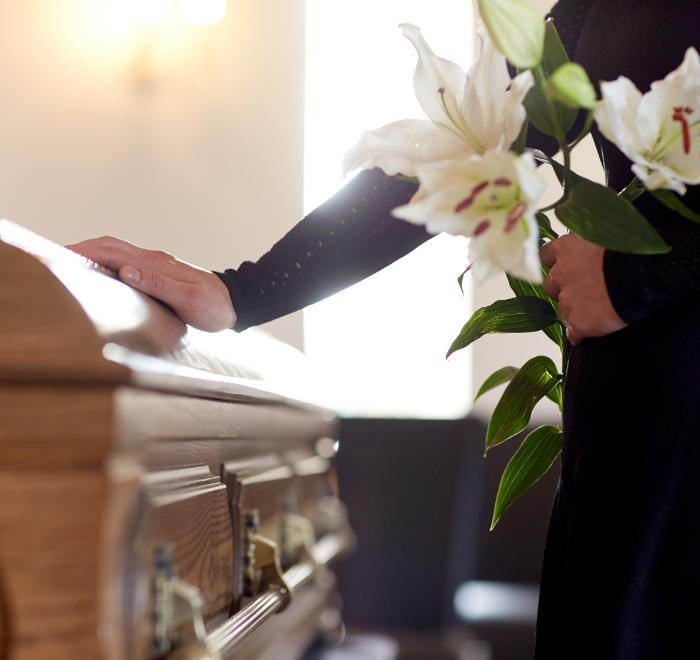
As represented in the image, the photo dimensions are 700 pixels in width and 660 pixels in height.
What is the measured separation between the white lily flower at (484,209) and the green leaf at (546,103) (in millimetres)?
119

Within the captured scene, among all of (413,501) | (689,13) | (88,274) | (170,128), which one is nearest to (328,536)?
(413,501)

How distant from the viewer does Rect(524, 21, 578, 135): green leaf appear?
0.48 meters

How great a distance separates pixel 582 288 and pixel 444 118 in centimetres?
19

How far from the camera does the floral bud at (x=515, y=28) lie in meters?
0.41

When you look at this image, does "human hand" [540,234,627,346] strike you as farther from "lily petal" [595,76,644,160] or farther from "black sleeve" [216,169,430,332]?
"black sleeve" [216,169,430,332]

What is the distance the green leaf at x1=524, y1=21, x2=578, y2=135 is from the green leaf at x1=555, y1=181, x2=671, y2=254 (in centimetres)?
5

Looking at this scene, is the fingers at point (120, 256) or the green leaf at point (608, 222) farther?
the fingers at point (120, 256)

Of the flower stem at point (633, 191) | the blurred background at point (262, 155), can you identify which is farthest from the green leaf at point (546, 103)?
the blurred background at point (262, 155)

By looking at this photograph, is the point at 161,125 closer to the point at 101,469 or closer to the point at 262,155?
the point at 262,155

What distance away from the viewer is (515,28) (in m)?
0.42

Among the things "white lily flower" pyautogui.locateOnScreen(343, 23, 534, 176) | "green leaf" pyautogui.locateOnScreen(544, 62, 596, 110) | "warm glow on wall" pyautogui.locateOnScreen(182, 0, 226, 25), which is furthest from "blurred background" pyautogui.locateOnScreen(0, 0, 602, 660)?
"green leaf" pyautogui.locateOnScreen(544, 62, 596, 110)

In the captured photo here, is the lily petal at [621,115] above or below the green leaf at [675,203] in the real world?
above

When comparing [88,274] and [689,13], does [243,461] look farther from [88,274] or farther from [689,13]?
[689,13]

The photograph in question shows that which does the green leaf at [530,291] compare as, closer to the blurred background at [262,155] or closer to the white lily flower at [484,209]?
the white lily flower at [484,209]
